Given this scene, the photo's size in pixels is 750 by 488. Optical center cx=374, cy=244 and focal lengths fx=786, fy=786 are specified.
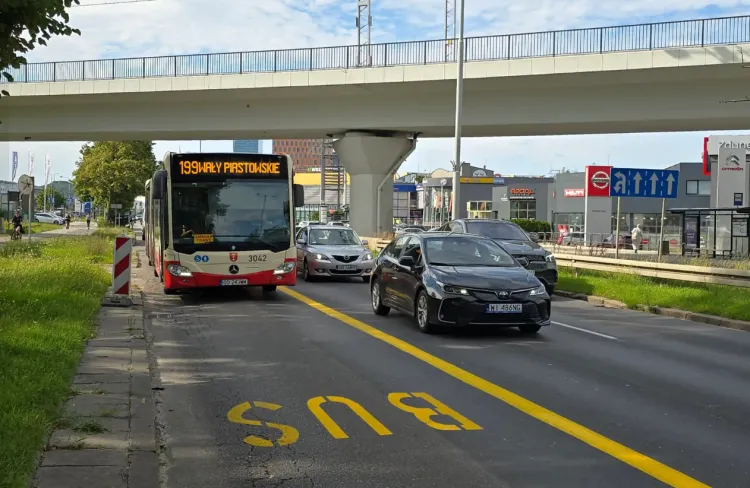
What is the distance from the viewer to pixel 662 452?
5582mm

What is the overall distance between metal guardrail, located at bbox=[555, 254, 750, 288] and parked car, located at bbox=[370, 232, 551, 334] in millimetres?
6672

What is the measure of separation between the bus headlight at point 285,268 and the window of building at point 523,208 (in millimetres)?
71015

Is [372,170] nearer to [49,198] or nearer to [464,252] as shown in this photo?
[464,252]

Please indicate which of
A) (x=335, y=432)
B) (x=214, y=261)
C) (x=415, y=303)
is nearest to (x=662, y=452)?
(x=335, y=432)

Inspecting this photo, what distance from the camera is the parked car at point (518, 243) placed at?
60.0 ft

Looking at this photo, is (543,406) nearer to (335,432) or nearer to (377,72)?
(335,432)

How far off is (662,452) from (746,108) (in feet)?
89.1

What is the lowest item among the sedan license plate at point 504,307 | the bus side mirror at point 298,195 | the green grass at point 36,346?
the green grass at point 36,346

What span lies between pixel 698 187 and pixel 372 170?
129 feet

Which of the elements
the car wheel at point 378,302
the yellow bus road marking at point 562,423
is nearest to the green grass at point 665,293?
the car wheel at point 378,302

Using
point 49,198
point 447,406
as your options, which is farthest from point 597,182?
point 49,198

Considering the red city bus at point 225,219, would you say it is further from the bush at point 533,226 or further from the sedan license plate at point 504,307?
the bush at point 533,226

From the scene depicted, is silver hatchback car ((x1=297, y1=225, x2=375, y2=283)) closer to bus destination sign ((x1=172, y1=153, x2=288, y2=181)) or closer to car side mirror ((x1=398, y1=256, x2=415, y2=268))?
bus destination sign ((x1=172, y1=153, x2=288, y2=181))

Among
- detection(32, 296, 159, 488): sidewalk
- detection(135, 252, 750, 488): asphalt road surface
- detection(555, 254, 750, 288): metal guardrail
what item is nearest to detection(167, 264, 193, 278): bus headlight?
detection(135, 252, 750, 488): asphalt road surface
